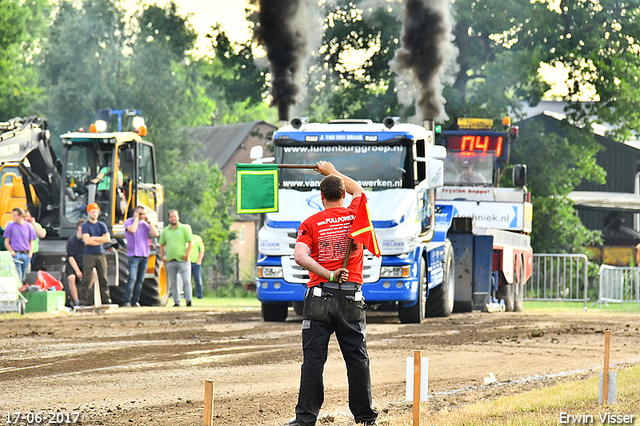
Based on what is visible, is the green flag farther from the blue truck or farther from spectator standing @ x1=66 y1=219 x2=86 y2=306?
spectator standing @ x1=66 y1=219 x2=86 y2=306

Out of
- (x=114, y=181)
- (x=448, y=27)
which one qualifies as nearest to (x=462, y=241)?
(x=114, y=181)

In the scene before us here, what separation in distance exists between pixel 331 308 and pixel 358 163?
948cm

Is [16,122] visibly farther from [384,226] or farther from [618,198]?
[618,198]

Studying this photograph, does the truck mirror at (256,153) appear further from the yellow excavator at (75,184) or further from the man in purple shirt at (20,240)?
the yellow excavator at (75,184)

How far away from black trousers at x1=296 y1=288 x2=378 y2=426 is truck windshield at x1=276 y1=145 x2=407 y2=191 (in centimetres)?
927

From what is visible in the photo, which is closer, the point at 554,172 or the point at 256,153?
the point at 256,153

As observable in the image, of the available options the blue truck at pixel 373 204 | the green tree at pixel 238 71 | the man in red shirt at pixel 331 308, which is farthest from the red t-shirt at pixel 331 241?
the green tree at pixel 238 71

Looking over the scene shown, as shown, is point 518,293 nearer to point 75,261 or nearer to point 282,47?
point 282,47

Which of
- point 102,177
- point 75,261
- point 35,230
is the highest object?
point 102,177

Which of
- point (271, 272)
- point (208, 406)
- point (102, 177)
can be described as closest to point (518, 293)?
point (271, 272)

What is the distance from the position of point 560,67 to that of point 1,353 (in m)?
26.9

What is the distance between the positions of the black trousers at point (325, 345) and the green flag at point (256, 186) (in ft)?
16.8

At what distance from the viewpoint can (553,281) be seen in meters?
27.9

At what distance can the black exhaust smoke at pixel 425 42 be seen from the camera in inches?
1089
